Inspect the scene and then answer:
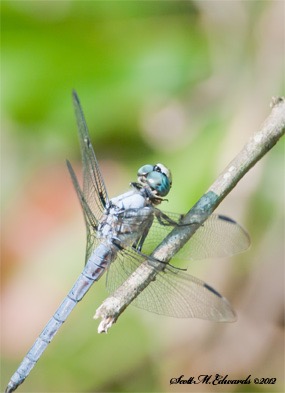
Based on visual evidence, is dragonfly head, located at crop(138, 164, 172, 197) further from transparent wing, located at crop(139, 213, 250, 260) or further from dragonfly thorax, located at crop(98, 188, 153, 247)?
transparent wing, located at crop(139, 213, 250, 260)

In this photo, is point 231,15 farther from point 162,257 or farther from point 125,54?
point 162,257

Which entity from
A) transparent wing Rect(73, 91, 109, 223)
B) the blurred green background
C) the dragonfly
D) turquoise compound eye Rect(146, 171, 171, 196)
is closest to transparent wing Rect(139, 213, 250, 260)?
the dragonfly

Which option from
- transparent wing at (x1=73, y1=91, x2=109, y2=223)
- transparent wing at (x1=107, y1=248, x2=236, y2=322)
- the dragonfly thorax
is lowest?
transparent wing at (x1=107, y1=248, x2=236, y2=322)

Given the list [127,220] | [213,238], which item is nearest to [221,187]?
[213,238]

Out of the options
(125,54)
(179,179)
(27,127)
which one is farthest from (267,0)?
(27,127)

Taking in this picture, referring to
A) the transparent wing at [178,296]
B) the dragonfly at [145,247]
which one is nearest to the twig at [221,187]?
the dragonfly at [145,247]

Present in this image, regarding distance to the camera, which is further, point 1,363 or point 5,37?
point 5,37

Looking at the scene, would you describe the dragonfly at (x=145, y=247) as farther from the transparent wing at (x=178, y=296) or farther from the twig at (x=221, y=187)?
the twig at (x=221, y=187)

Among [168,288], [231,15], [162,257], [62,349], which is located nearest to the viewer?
[162,257]
